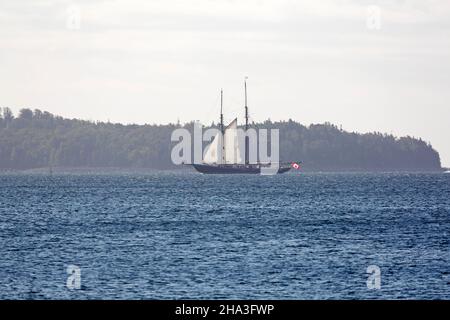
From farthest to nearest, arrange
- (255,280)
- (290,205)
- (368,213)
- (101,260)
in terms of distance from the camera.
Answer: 1. (290,205)
2. (368,213)
3. (101,260)
4. (255,280)

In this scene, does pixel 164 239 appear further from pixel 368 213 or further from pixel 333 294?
pixel 368 213

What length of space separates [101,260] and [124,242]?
11003 millimetres

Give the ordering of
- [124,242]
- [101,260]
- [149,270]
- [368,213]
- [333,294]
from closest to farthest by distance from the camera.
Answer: [333,294] → [149,270] → [101,260] → [124,242] → [368,213]

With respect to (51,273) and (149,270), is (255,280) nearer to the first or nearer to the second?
(149,270)

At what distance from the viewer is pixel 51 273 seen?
170ft

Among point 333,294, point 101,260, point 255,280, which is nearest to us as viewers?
point 333,294
